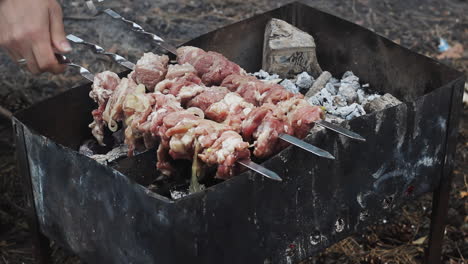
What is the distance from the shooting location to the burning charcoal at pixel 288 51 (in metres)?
3.98

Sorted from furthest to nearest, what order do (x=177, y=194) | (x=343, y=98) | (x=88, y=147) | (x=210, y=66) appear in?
1. (x=343, y=98)
2. (x=88, y=147)
3. (x=210, y=66)
4. (x=177, y=194)

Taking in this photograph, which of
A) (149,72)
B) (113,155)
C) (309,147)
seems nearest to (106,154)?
(113,155)

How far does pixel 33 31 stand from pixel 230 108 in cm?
103

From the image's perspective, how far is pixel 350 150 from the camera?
3027mm

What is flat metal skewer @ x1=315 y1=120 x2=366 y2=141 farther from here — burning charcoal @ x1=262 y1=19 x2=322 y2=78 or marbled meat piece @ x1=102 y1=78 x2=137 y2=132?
burning charcoal @ x1=262 y1=19 x2=322 y2=78

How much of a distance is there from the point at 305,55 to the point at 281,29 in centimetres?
22

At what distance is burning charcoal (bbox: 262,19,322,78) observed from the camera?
3.98 m

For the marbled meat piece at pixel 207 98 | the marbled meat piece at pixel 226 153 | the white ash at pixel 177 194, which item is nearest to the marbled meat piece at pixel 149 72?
the marbled meat piece at pixel 207 98

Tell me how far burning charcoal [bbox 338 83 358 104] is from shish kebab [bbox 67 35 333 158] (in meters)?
0.80

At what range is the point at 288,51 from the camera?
157 inches

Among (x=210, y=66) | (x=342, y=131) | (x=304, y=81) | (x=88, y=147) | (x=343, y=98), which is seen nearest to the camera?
(x=342, y=131)

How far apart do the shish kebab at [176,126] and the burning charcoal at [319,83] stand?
101cm

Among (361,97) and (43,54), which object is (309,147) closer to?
(361,97)

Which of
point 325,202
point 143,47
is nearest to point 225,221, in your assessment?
point 325,202
